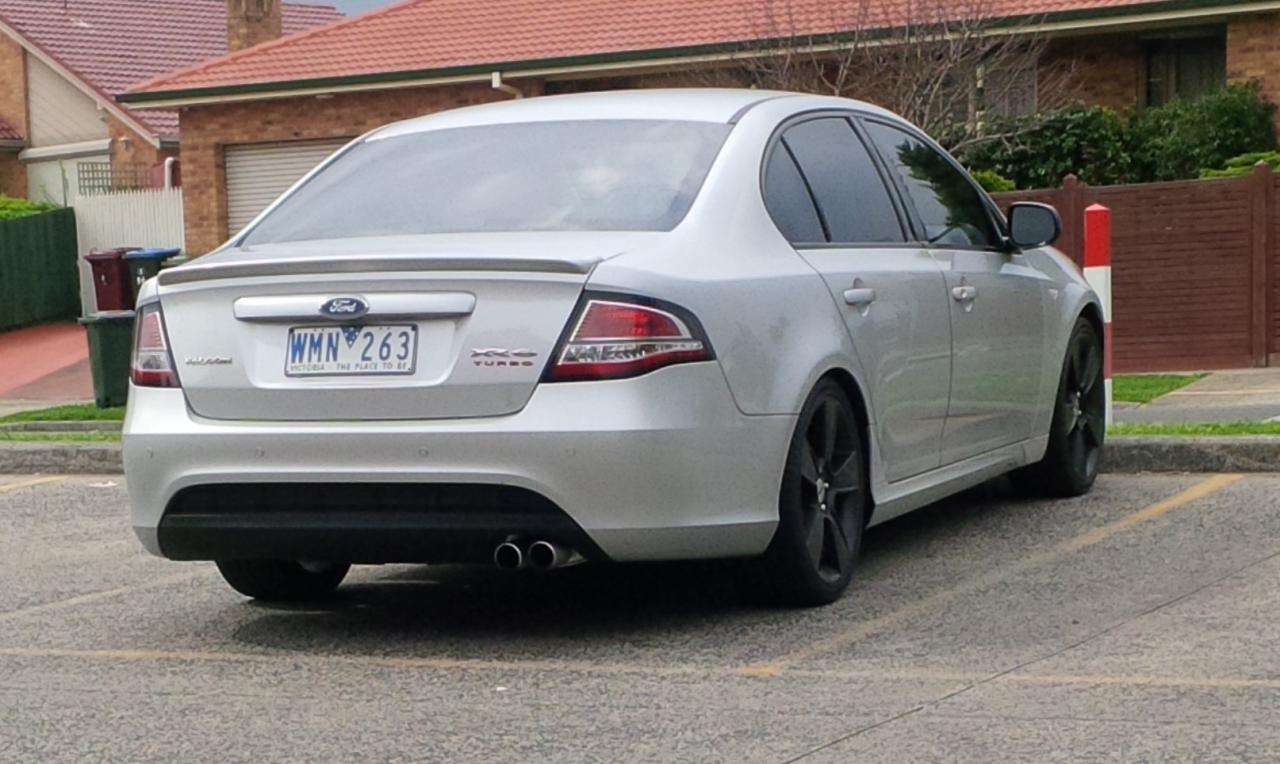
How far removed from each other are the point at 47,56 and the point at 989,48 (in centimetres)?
2148

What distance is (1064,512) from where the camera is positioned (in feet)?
27.9

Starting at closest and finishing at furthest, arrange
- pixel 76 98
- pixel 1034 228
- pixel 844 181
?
pixel 844 181 < pixel 1034 228 < pixel 76 98

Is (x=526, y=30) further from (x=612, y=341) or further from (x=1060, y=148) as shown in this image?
(x=612, y=341)

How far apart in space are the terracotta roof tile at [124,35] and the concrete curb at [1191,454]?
93.6 ft

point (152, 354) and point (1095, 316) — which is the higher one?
point (152, 354)

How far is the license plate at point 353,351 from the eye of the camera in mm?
6004

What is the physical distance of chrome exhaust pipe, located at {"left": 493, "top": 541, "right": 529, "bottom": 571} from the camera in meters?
5.97

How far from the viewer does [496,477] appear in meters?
5.88

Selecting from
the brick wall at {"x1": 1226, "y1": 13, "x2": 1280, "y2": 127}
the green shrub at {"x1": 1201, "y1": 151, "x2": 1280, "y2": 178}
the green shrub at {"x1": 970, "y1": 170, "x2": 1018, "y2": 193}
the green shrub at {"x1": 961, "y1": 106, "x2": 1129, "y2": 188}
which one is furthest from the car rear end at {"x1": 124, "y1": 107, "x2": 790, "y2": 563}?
the brick wall at {"x1": 1226, "y1": 13, "x2": 1280, "y2": 127}

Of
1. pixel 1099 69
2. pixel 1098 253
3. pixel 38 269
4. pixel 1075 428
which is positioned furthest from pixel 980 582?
pixel 38 269

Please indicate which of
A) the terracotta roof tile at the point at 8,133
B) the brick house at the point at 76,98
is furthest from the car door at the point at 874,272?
the terracotta roof tile at the point at 8,133

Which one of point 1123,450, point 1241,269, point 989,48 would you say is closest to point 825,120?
point 1123,450

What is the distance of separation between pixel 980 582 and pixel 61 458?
6175mm

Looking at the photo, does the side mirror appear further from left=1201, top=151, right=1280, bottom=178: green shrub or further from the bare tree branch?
the bare tree branch
